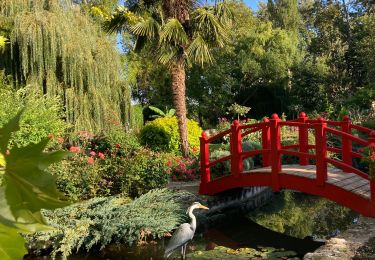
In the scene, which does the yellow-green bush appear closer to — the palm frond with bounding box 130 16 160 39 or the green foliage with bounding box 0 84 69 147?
the green foliage with bounding box 0 84 69 147

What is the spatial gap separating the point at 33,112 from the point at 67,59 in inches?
85.1

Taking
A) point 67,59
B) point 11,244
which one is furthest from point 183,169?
point 11,244

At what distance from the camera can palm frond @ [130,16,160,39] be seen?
1056cm

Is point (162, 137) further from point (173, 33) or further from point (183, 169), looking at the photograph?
point (173, 33)

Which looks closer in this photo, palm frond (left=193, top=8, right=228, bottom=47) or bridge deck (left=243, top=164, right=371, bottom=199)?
bridge deck (left=243, top=164, right=371, bottom=199)

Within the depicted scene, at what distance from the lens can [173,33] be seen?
10.6 metres

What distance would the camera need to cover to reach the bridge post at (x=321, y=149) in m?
6.65

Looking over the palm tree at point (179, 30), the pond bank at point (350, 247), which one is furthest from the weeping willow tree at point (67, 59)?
the pond bank at point (350, 247)

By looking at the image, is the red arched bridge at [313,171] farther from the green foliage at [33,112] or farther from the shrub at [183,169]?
the green foliage at [33,112]

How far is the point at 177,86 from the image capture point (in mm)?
11680

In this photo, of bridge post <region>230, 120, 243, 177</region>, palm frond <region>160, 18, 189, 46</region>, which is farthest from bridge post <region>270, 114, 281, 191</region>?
palm frond <region>160, 18, 189, 46</region>

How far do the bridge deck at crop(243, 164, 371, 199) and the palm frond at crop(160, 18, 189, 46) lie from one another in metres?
4.01

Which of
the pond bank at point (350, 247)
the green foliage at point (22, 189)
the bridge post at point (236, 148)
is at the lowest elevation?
the pond bank at point (350, 247)

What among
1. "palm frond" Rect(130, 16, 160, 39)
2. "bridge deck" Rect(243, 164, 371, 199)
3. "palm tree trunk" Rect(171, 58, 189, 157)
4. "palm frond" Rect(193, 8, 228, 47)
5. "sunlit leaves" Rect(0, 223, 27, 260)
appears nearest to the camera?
"sunlit leaves" Rect(0, 223, 27, 260)
